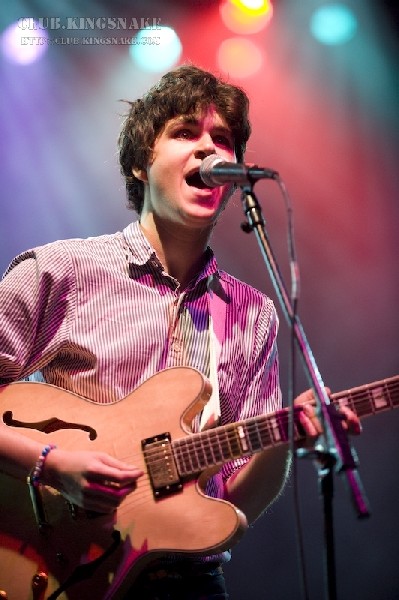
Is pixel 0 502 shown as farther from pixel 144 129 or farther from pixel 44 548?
pixel 144 129

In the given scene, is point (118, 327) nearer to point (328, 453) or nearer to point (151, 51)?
point (328, 453)

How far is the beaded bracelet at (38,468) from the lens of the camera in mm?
2158

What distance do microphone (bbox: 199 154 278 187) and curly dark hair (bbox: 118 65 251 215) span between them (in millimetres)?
823

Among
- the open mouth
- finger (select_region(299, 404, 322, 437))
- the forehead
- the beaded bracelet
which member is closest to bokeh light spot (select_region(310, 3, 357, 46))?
the forehead

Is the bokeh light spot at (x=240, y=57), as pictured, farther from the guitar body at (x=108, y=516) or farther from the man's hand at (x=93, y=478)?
the man's hand at (x=93, y=478)

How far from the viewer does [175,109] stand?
3.08 metres

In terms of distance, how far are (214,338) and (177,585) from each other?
941 mm

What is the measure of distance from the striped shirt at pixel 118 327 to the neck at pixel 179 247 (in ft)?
0.22

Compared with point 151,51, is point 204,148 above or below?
below

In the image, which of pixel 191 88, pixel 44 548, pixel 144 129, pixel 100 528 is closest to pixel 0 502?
pixel 44 548

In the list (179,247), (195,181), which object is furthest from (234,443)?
(195,181)

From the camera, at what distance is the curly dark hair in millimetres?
3098

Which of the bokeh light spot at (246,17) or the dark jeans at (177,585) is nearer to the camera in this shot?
the dark jeans at (177,585)

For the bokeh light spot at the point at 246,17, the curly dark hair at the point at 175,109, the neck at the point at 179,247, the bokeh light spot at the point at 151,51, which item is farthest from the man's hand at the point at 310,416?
the bokeh light spot at the point at 246,17
